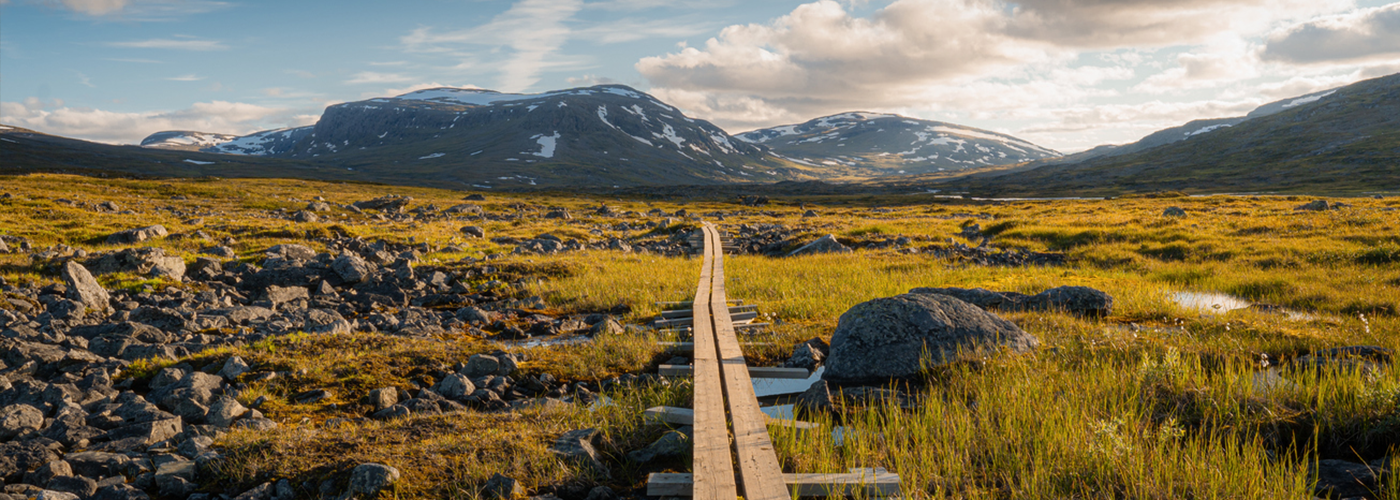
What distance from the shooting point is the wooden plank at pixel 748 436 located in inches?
151

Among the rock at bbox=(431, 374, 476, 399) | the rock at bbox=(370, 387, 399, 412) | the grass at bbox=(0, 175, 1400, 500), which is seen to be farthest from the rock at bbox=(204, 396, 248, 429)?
the rock at bbox=(431, 374, 476, 399)

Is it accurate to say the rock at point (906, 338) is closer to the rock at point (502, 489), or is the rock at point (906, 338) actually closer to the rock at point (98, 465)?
the rock at point (502, 489)

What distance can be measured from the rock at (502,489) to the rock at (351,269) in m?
11.6

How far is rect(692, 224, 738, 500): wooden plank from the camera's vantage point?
3822 millimetres

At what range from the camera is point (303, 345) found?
8156 mm

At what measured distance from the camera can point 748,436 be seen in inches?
181

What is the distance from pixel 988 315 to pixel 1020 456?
12.6ft

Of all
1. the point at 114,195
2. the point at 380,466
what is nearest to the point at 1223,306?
the point at 380,466

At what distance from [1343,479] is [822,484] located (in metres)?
3.62

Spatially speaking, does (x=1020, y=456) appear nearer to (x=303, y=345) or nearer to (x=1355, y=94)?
(x=303, y=345)

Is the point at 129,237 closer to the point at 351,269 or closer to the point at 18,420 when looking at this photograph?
the point at 351,269

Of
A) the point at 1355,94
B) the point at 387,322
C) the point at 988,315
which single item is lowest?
the point at 387,322

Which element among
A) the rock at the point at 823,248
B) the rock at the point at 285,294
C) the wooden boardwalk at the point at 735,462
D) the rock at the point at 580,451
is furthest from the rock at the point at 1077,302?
the rock at the point at 285,294

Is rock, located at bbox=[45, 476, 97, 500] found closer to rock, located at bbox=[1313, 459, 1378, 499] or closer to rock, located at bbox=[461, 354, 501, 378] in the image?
rock, located at bbox=[461, 354, 501, 378]
